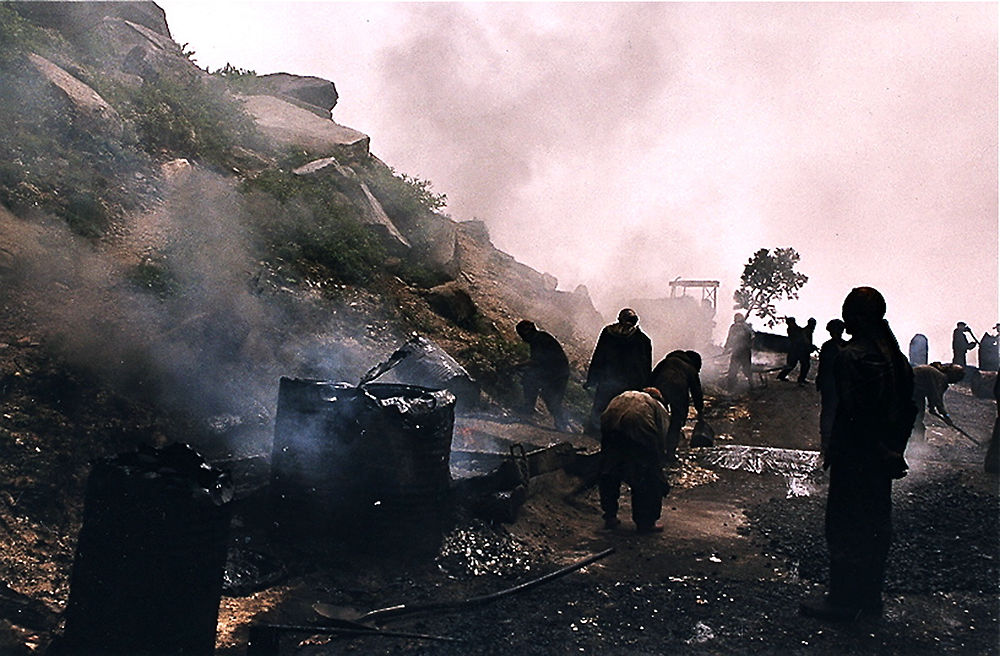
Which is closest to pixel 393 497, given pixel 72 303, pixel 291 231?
pixel 72 303

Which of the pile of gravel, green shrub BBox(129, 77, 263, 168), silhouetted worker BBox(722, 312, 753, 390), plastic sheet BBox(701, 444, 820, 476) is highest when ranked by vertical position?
green shrub BBox(129, 77, 263, 168)

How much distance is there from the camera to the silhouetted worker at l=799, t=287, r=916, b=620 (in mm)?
4680

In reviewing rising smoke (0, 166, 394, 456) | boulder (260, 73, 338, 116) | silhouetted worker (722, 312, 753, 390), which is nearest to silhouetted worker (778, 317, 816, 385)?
Result: silhouetted worker (722, 312, 753, 390)

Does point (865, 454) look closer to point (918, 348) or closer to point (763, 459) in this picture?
point (763, 459)

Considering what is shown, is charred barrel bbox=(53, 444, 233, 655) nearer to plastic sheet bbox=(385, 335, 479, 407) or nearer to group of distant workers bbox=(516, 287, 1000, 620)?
group of distant workers bbox=(516, 287, 1000, 620)

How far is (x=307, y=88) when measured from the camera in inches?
893

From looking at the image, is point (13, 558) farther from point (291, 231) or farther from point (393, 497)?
point (291, 231)

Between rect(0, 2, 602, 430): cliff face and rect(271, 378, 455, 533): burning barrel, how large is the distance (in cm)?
236

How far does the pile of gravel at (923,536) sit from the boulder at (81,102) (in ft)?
37.0

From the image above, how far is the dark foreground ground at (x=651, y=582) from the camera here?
4387mm

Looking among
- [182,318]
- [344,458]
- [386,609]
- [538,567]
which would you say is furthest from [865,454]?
[182,318]

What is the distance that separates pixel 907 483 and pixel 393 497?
682 cm

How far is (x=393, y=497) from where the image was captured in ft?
18.5

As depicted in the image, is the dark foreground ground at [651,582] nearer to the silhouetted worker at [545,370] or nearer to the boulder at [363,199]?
the silhouetted worker at [545,370]
